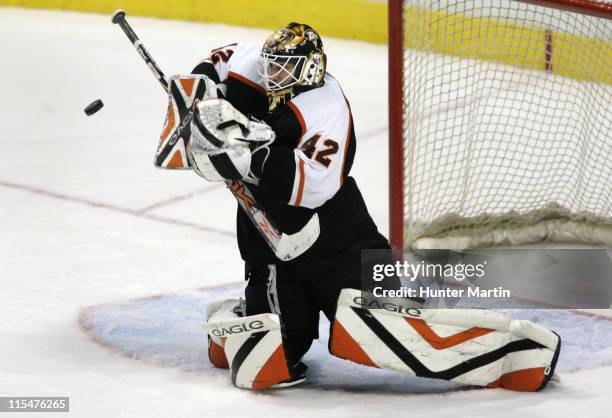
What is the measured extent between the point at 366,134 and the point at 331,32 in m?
1.84

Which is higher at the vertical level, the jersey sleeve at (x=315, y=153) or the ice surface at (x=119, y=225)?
the jersey sleeve at (x=315, y=153)

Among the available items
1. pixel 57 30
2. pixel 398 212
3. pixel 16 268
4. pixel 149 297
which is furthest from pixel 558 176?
pixel 57 30

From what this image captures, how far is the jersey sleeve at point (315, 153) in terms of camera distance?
2211 millimetres

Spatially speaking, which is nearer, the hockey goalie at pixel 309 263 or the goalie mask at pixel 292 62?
the hockey goalie at pixel 309 263

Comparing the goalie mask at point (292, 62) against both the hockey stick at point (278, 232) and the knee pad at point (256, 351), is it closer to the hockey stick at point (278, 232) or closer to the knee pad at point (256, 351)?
the hockey stick at point (278, 232)

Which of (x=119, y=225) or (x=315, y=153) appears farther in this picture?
(x=119, y=225)

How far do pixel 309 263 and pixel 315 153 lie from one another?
0.96 ft

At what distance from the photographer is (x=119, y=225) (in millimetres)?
3596

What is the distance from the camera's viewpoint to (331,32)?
6594 mm

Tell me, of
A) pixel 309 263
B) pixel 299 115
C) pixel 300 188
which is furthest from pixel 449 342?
pixel 299 115

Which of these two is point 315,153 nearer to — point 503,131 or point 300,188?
point 300,188

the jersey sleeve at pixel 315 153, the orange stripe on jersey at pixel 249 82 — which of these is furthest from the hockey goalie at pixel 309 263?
the orange stripe on jersey at pixel 249 82

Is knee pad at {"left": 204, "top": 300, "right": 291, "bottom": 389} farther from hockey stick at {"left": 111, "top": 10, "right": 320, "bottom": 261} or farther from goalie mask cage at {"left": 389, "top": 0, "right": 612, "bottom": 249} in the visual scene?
goalie mask cage at {"left": 389, "top": 0, "right": 612, "bottom": 249}

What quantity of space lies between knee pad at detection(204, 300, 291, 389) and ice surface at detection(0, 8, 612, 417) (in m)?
0.04
